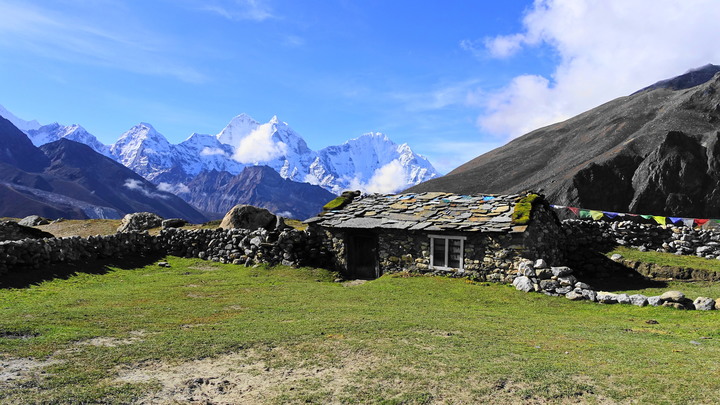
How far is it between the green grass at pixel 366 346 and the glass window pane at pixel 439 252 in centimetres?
500

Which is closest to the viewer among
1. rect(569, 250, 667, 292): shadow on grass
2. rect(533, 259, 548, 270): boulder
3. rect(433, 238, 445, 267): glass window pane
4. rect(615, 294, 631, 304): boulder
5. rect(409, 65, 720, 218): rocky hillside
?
rect(615, 294, 631, 304): boulder

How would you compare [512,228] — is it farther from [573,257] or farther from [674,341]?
[674,341]

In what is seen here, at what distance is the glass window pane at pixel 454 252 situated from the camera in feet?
70.8

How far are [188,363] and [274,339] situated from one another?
7.12 ft

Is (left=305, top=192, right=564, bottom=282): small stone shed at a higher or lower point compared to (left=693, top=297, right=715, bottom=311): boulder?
higher

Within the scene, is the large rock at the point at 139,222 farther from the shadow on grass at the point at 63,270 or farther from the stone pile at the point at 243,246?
the shadow on grass at the point at 63,270

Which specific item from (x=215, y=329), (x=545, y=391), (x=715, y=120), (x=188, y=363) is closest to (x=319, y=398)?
(x=188, y=363)

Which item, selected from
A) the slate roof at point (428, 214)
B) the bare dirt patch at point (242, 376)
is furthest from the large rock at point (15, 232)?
the bare dirt patch at point (242, 376)

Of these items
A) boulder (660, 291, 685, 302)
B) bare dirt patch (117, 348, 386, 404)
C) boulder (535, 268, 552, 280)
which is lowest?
bare dirt patch (117, 348, 386, 404)

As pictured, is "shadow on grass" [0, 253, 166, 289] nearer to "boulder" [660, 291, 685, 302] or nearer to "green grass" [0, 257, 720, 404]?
"green grass" [0, 257, 720, 404]

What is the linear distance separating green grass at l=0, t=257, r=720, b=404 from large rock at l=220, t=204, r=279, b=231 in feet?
60.9

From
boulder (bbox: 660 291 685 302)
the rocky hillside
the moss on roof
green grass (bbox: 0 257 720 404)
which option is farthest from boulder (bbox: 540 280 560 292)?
the rocky hillside

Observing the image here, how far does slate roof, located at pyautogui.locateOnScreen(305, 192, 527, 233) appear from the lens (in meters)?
21.2

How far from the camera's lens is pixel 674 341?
10156 mm
